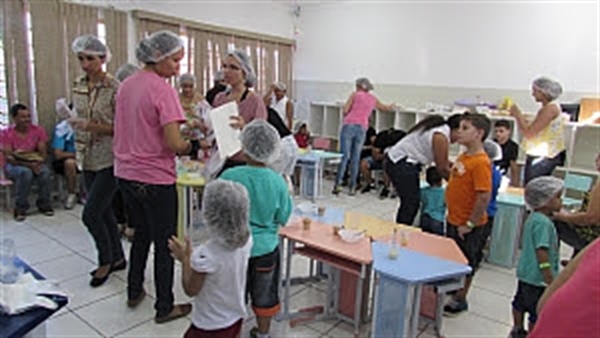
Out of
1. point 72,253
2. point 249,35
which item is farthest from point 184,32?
point 72,253

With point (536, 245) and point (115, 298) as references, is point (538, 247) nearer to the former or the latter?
point (536, 245)

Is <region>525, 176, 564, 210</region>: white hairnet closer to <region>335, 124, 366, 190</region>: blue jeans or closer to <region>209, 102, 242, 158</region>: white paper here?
<region>209, 102, 242, 158</region>: white paper

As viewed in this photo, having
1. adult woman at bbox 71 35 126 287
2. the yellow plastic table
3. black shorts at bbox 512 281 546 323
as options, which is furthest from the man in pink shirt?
black shorts at bbox 512 281 546 323

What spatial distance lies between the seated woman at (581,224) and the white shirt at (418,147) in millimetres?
956

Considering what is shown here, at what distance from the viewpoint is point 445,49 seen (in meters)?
6.44

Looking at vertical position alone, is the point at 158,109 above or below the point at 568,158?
above

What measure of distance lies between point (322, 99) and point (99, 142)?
5600mm

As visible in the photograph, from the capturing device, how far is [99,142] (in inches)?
110

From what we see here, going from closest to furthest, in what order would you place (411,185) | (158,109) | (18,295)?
(18,295) → (158,109) → (411,185)

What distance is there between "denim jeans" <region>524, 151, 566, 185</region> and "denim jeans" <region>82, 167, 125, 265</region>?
3893mm

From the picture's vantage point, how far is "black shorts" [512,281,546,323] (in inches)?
92.9

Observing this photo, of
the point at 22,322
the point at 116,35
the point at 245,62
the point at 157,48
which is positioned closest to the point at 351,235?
the point at 245,62

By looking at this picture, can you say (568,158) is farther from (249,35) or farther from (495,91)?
(249,35)

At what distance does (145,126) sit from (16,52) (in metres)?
3.48
